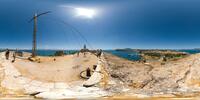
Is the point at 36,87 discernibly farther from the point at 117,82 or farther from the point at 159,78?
the point at 159,78

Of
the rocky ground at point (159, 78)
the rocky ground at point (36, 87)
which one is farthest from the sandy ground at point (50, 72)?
the rocky ground at point (159, 78)

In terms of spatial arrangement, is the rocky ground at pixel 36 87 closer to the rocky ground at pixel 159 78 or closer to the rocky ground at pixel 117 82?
the rocky ground at pixel 117 82

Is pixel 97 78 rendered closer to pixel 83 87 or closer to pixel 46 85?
pixel 83 87

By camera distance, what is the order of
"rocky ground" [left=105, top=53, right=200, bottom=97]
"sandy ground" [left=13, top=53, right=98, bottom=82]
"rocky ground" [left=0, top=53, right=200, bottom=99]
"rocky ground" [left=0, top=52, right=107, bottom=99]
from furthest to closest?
"sandy ground" [left=13, top=53, right=98, bottom=82]
"rocky ground" [left=105, top=53, right=200, bottom=97]
"rocky ground" [left=0, top=53, right=200, bottom=99]
"rocky ground" [left=0, top=52, right=107, bottom=99]

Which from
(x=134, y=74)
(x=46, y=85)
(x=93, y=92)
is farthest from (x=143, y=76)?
(x=46, y=85)

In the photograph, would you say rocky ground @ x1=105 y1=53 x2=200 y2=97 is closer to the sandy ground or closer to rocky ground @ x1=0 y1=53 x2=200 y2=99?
rocky ground @ x1=0 y1=53 x2=200 y2=99

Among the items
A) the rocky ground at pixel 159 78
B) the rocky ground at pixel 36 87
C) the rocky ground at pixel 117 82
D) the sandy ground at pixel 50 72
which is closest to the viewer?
the rocky ground at pixel 36 87

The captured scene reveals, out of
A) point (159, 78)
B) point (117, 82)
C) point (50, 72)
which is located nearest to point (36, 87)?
point (50, 72)

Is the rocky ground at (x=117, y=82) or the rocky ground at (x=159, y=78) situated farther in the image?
the rocky ground at (x=159, y=78)

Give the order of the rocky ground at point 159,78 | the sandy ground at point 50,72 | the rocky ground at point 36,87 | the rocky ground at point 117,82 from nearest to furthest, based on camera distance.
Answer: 1. the rocky ground at point 36,87
2. the rocky ground at point 117,82
3. the rocky ground at point 159,78
4. the sandy ground at point 50,72

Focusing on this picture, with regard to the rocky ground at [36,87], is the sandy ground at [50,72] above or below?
above

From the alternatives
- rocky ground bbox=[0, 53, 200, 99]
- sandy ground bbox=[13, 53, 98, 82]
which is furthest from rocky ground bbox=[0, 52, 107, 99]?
sandy ground bbox=[13, 53, 98, 82]

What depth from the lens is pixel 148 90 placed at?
25922mm

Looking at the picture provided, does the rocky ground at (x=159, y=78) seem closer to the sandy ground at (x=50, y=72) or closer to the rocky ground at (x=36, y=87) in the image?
the rocky ground at (x=36, y=87)
